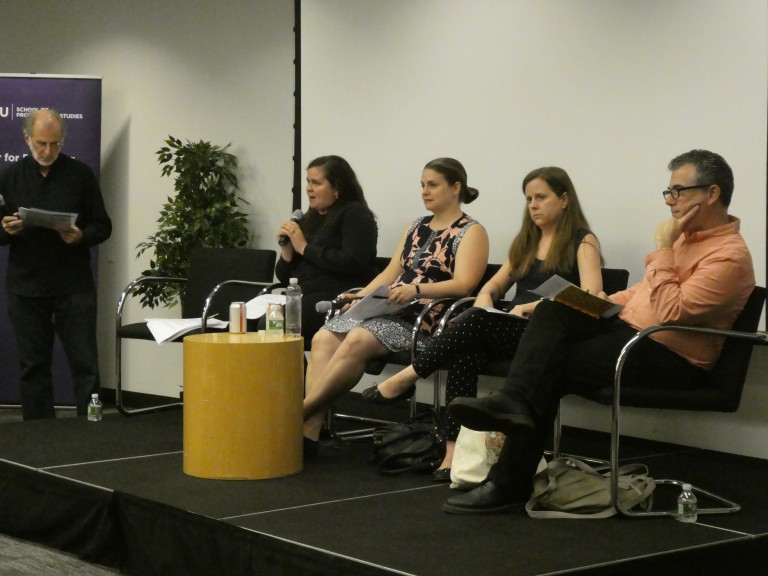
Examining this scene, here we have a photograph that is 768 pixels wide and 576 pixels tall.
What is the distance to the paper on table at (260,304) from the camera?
189 inches

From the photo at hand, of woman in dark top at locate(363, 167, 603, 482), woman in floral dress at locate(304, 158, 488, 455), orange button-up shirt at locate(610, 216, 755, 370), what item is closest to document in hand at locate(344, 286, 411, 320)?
woman in floral dress at locate(304, 158, 488, 455)

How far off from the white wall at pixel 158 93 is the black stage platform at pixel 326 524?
2.34 m

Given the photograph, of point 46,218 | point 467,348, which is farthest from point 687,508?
point 46,218

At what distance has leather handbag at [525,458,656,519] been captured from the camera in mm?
3240

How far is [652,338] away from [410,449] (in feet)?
3.14

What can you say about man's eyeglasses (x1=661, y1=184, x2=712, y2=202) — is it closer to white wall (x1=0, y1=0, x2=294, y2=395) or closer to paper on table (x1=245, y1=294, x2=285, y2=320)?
paper on table (x1=245, y1=294, x2=285, y2=320)

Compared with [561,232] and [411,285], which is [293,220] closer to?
[411,285]

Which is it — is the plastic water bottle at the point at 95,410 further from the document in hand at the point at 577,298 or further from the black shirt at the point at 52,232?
the document in hand at the point at 577,298

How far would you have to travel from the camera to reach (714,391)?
3.31 metres

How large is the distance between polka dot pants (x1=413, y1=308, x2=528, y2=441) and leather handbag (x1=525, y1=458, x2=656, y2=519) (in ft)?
1.57

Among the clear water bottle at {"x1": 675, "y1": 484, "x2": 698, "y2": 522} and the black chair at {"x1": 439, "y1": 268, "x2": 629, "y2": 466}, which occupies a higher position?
the black chair at {"x1": 439, "y1": 268, "x2": 629, "y2": 466}

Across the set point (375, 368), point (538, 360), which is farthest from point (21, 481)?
point (538, 360)

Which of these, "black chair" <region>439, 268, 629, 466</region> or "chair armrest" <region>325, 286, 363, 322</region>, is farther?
"chair armrest" <region>325, 286, 363, 322</region>

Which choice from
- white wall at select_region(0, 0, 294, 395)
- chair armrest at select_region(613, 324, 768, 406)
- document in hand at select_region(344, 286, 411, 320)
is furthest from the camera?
white wall at select_region(0, 0, 294, 395)
